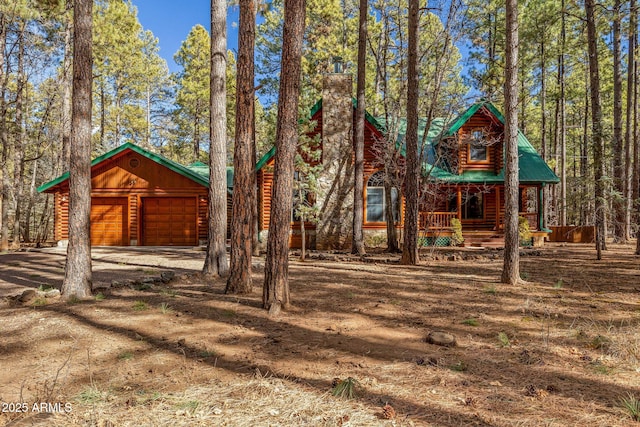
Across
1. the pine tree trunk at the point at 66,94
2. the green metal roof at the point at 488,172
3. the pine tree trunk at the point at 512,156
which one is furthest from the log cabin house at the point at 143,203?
the pine tree trunk at the point at 512,156

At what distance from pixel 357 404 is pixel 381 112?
2737 centimetres

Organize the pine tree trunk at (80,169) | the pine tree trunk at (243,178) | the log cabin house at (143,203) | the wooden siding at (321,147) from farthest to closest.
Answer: the log cabin house at (143,203) → the wooden siding at (321,147) → the pine tree trunk at (243,178) → the pine tree trunk at (80,169)

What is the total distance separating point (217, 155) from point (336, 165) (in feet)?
28.9

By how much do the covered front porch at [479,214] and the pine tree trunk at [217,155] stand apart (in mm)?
11052

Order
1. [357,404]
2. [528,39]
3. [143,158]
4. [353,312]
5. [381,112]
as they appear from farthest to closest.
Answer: [381,112] < [528,39] < [143,158] < [353,312] < [357,404]

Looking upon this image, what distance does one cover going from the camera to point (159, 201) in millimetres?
19406

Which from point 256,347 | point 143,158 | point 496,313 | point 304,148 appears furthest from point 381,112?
point 256,347

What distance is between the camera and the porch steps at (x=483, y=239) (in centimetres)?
1850

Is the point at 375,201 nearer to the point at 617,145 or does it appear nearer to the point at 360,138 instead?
the point at 360,138

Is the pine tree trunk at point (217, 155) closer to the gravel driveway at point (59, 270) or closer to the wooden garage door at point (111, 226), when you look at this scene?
the gravel driveway at point (59, 270)

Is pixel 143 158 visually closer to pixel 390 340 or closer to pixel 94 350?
pixel 94 350

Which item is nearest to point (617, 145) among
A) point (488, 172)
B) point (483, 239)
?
point (488, 172)

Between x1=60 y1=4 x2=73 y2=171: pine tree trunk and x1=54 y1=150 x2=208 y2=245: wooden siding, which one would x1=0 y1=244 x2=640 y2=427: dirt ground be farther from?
x1=60 y1=4 x2=73 y2=171: pine tree trunk

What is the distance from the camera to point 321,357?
420 centimetres
